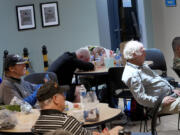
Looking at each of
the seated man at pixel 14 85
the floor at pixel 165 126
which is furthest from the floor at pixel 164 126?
the seated man at pixel 14 85

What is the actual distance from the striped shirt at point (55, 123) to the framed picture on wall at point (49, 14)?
5457 mm

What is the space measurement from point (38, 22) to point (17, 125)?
4847 mm

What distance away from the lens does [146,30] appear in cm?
912

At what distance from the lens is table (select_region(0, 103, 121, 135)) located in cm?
367

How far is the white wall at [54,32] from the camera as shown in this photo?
26.8 ft

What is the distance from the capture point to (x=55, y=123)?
310 centimetres

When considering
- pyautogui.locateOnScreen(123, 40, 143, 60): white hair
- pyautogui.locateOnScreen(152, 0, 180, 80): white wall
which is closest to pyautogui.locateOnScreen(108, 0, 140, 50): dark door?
pyautogui.locateOnScreen(152, 0, 180, 80): white wall

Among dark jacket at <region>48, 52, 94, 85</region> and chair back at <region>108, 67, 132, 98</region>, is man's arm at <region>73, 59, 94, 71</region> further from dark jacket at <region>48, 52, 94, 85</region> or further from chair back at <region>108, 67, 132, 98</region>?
chair back at <region>108, 67, 132, 98</region>

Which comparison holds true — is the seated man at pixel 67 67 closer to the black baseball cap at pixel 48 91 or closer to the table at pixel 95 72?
the table at pixel 95 72

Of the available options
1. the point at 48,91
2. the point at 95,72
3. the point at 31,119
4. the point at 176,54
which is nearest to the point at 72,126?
the point at 48,91

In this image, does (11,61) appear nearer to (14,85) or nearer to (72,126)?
(14,85)

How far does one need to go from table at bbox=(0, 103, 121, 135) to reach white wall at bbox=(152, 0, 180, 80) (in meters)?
4.56

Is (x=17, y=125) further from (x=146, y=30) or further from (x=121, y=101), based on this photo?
(x=146, y=30)

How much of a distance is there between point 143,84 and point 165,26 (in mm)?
3974
